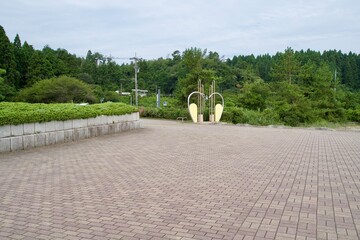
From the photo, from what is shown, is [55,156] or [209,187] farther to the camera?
[55,156]

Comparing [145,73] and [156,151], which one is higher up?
[145,73]

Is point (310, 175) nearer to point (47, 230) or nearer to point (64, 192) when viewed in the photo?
point (64, 192)

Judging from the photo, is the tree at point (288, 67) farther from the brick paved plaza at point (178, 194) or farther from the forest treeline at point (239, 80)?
the brick paved plaza at point (178, 194)

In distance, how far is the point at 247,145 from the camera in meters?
11.2

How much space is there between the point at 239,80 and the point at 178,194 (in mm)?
58613

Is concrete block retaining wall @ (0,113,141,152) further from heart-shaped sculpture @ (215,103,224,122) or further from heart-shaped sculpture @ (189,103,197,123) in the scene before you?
heart-shaped sculpture @ (215,103,224,122)

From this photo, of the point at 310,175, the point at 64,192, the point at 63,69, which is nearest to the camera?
the point at 64,192

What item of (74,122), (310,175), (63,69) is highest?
(63,69)

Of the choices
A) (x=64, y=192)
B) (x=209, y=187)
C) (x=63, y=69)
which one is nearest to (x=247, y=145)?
(x=209, y=187)

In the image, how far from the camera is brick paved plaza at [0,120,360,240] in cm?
383

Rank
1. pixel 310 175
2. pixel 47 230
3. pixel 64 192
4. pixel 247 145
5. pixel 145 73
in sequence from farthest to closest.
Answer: pixel 145 73 → pixel 247 145 → pixel 310 175 → pixel 64 192 → pixel 47 230

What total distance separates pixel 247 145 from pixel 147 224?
7693 millimetres

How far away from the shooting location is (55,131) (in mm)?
10703

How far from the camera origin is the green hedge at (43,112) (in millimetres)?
9172
